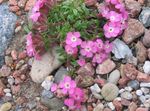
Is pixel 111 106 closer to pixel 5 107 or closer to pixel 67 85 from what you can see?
pixel 67 85

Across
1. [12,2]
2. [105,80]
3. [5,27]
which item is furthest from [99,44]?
[12,2]

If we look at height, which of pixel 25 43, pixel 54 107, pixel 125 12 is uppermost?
pixel 125 12

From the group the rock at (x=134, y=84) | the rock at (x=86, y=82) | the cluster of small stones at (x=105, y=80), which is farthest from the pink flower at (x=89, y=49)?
the rock at (x=134, y=84)

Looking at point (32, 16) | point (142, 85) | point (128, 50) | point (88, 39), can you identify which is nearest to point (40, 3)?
point (32, 16)

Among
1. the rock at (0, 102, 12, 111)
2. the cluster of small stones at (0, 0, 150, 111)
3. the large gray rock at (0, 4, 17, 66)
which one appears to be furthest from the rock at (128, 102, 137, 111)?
the large gray rock at (0, 4, 17, 66)

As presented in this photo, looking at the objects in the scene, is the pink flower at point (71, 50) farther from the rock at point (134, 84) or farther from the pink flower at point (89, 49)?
the rock at point (134, 84)

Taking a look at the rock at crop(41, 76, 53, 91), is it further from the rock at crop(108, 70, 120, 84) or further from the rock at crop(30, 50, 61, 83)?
the rock at crop(108, 70, 120, 84)

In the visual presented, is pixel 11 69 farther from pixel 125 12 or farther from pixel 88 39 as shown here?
pixel 125 12

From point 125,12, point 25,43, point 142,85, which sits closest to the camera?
point 142,85
